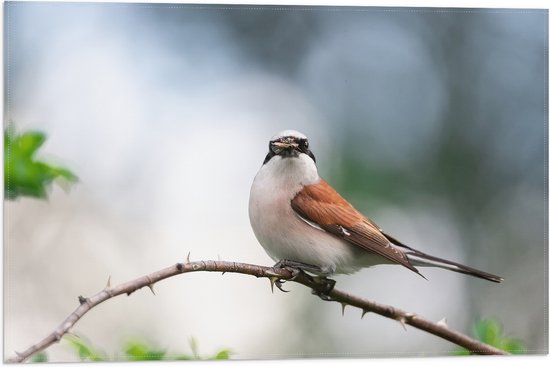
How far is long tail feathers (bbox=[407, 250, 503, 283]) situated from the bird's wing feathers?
0.08 m

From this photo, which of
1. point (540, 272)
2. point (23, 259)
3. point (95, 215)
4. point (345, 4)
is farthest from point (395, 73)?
point (23, 259)

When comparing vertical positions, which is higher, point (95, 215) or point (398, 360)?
point (95, 215)

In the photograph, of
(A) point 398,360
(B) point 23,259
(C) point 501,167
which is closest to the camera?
(B) point 23,259

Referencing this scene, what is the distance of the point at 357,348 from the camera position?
3.19 m

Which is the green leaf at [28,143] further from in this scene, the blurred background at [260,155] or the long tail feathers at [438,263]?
the long tail feathers at [438,263]

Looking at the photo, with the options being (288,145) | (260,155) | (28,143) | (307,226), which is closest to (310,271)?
(307,226)

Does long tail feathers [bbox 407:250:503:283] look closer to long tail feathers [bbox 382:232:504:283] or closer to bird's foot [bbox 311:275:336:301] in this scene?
long tail feathers [bbox 382:232:504:283]

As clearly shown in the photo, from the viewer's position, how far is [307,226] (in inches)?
107

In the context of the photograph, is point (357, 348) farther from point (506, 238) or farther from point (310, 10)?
point (310, 10)

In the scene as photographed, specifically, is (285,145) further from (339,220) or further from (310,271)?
(310,271)

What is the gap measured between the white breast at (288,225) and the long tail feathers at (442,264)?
9.5 inches

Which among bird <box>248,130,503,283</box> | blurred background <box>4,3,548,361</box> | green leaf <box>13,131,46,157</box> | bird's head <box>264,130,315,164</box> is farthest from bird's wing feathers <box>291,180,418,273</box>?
green leaf <box>13,131,46,157</box>

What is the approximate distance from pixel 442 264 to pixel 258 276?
0.91 meters

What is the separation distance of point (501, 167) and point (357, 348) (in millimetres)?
1137
